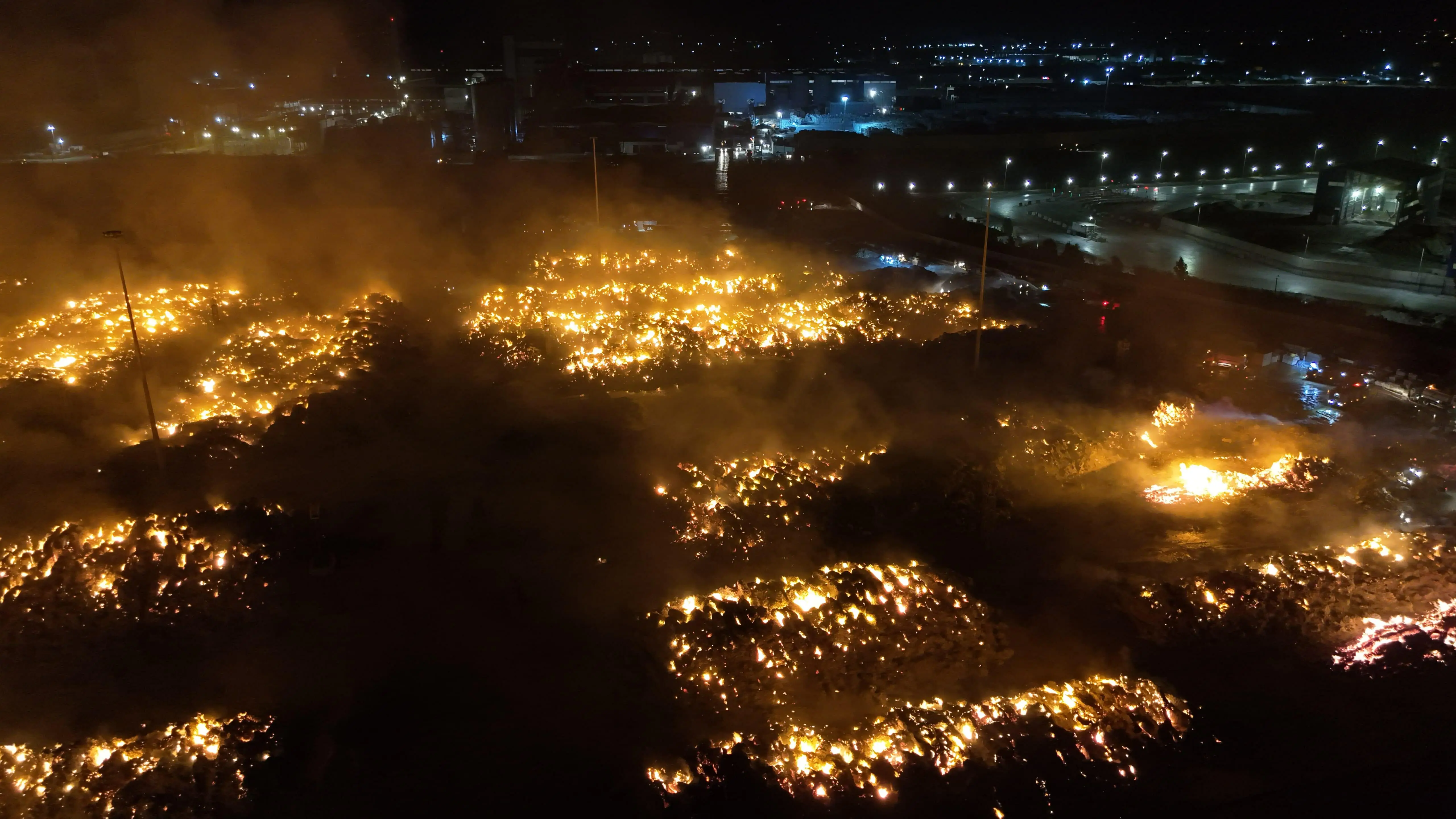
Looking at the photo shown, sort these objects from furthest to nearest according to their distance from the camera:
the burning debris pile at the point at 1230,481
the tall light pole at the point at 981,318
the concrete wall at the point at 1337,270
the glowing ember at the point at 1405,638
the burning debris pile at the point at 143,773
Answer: the concrete wall at the point at 1337,270 < the tall light pole at the point at 981,318 < the burning debris pile at the point at 1230,481 < the glowing ember at the point at 1405,638 < the burning debris pile at the point at 143,773

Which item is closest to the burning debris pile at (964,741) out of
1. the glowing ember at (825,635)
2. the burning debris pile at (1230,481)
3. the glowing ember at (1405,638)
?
the glowing ember at (825,635)

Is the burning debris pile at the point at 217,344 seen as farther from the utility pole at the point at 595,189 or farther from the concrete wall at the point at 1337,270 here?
the concrete wall at the point at 1337,270

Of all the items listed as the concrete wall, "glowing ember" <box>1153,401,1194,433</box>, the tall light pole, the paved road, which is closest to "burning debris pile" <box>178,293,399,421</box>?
the tall light pole

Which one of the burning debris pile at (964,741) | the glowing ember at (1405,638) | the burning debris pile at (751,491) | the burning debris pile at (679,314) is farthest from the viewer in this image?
the burning debris pile at (679,314)

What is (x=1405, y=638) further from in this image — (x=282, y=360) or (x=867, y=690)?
(x=282, y=360)

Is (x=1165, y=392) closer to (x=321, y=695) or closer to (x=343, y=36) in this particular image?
(x=321, y=695)

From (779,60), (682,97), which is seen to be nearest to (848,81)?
(682,97)
